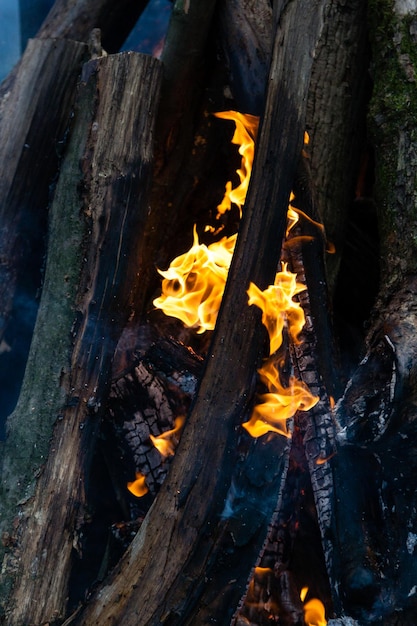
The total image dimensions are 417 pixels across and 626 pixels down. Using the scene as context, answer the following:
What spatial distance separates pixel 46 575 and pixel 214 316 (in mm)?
1273

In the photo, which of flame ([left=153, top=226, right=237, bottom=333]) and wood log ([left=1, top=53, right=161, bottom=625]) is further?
flame ([left=153, top=226, right=237, bottom=333])

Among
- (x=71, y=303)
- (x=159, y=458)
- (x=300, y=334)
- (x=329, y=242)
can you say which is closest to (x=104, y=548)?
(x=159, y=458)

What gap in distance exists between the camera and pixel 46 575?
239cm

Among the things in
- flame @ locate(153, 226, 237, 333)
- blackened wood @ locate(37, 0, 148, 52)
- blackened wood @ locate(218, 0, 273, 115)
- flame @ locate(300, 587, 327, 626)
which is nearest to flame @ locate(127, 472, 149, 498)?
flame @ locate(153, 226, 237, 333)

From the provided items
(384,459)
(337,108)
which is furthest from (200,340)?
(337,108)

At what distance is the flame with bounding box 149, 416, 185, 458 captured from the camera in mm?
2828

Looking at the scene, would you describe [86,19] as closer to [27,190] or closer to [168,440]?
[27,190]

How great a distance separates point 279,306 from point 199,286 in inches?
19.7

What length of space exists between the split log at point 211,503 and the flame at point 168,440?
52 centimetres

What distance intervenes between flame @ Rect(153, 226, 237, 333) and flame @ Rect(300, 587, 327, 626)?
4.10 feet

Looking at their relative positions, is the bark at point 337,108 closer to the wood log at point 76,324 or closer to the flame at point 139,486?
the wood log at point 76,324

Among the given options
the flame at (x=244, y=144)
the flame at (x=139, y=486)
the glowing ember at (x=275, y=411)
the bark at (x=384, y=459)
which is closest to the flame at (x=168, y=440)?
the flame at (x=139, y=486)

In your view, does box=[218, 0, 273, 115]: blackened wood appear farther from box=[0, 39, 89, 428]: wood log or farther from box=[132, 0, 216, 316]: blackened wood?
box=[0, 39, 89, 428]: wood log

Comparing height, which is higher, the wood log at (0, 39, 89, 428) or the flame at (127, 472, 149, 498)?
the wood log at (0, 39, 89, 428)
